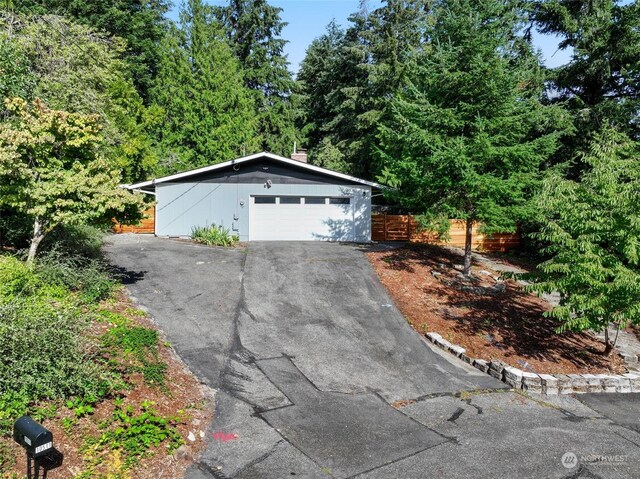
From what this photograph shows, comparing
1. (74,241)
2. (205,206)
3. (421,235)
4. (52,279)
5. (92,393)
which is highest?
(205,206)

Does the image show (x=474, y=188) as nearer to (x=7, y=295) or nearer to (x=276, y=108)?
(x=7, y=295)

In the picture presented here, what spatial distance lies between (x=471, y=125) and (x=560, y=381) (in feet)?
26.3

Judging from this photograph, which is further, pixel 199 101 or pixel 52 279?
pixel 199 101

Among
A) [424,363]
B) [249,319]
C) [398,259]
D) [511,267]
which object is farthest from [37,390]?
[511,267]

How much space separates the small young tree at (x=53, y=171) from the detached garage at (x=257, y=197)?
9.40 meters

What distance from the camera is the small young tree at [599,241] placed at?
324 inches

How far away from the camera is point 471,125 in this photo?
13062 millimetres

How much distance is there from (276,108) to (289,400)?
101ft

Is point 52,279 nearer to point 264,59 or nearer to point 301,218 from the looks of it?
point 301,218

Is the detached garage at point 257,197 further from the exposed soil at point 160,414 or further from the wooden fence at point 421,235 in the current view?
the exposed soil at point 160,414

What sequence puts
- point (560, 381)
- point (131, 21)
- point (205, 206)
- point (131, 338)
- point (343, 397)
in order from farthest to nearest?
point (131, 21) < point (205, 206) < point (560, 381) < point (131, 338) < point (343, 397)

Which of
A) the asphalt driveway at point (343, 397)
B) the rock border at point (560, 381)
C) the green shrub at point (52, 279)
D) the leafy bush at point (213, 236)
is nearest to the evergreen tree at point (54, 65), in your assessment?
the green shrub at point (52, 279)

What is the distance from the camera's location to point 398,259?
52.6 ft

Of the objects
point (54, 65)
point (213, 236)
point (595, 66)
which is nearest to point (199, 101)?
point (213, 236)
